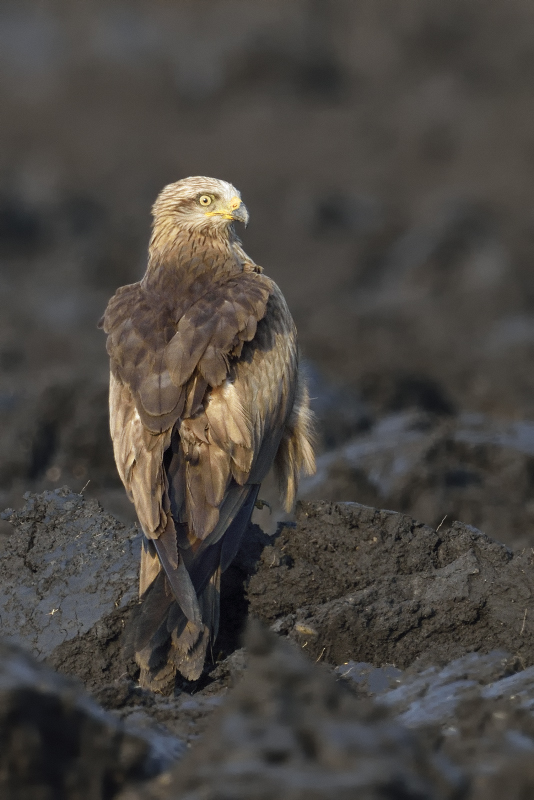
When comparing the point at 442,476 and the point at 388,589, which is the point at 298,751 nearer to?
the point at 388,589

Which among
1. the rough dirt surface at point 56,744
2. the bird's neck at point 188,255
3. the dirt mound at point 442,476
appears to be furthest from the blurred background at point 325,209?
the rough dirt surface at point 56,744

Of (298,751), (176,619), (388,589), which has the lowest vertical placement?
(176,619)

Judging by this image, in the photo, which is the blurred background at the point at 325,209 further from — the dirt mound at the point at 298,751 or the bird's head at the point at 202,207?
the dirt mound at the point at 298,751

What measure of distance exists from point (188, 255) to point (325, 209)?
16.9 meters

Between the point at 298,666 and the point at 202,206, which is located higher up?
the point at 202,206

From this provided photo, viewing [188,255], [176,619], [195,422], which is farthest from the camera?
[188,255]

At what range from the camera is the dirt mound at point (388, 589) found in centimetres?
540

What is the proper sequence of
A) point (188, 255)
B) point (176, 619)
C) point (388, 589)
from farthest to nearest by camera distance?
point (188, 255) → point (388, 589) → point (176, 619)

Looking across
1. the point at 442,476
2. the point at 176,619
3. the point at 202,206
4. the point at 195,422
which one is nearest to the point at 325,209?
the point at 442,476

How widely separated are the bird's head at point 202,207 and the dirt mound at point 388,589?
1853 mm

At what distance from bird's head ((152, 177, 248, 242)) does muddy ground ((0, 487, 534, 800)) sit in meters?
1.77

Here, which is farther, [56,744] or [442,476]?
[442,476]

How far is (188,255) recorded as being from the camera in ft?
22.4

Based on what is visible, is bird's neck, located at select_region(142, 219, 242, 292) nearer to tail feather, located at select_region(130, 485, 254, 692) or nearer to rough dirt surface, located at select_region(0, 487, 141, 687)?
rough dirt surface, located at select_region(0, 487, 141, 687)
